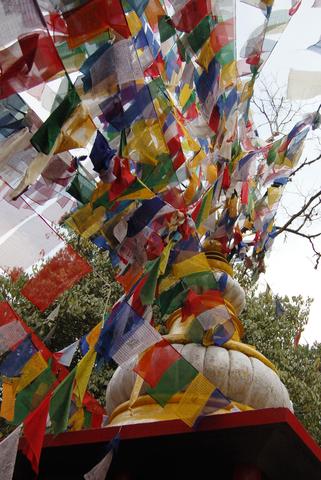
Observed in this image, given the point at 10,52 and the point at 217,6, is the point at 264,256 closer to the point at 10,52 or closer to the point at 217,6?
the point at 217,6

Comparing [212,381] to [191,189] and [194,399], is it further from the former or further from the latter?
[191,189]

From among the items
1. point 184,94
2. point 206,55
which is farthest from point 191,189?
point 206,55

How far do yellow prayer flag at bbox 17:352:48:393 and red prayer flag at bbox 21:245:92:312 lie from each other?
27 centimetres

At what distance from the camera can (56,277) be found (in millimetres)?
3064

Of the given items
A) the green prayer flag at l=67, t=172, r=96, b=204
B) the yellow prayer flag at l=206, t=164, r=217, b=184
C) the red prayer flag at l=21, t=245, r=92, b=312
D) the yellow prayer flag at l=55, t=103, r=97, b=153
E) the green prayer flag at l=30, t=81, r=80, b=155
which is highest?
the green prayer flag at l=30, t=81, r=80, b=155

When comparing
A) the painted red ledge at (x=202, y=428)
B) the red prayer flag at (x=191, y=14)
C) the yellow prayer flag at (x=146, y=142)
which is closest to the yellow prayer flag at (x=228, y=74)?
the red prayer flag at (x=191, y=14)

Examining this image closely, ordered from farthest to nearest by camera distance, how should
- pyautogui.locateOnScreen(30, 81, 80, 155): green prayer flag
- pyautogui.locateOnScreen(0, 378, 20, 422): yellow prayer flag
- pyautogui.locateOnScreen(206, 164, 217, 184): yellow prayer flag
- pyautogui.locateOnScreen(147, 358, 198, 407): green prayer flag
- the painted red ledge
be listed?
pyautogui.locateOnScreen(206, 164, 217, 184): yellow prayer flag < pyautogui.locateOnScreen(0, 378, 20, 422): yellow prayer flag < pyautogui.locateOnScreen(147, 358, 198, 407): green prayer flag < pyautogui.locateOnScreen(30, 81, 80, 155): green prayer flag < the painted red ledge

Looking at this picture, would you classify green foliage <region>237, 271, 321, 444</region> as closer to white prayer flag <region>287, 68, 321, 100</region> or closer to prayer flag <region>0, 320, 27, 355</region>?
white prayer flag <region>287, 68, 321, 100</region>

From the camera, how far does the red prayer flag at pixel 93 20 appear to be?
2340 mm

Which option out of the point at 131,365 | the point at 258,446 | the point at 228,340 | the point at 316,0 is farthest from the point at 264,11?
the point at 258,446

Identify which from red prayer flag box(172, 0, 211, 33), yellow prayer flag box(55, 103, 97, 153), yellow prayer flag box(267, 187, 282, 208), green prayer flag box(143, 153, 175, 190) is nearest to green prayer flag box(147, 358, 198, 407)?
green prayer flag box(143, 153, 175, 190)

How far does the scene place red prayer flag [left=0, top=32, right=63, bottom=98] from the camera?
91.7 inches

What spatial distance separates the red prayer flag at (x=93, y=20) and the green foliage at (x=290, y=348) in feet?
25.1

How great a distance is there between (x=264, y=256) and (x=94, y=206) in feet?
9.96
